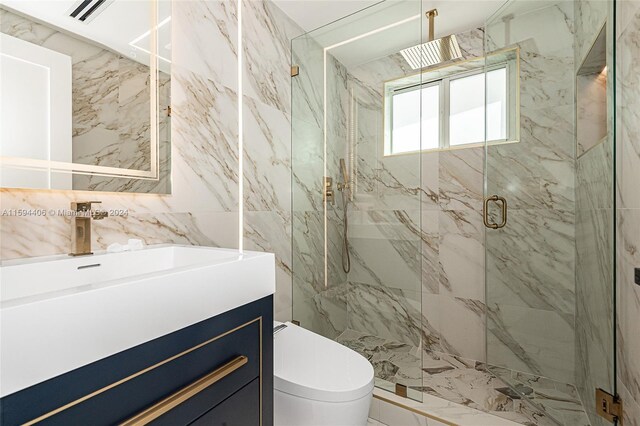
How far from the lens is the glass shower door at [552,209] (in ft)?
4.48

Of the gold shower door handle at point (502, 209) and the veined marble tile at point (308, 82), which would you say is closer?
the gold shower door handle at point (502, 209)

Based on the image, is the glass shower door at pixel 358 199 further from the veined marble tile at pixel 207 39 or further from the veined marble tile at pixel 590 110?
the veined marble tile at pixel 590 110

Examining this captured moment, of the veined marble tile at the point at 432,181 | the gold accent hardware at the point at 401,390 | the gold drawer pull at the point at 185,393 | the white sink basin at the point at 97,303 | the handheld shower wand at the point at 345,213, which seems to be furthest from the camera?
the veined marble tile at the point at 432,181

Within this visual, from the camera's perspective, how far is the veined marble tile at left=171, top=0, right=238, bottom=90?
141cm

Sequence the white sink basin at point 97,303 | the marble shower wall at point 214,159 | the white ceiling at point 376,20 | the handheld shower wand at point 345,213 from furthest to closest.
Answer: the handheld shower wand at point 345,213 → the white ceiling at point 376,20 → the marble shower wall at point 214,159 → the white sink basin at point 97,303

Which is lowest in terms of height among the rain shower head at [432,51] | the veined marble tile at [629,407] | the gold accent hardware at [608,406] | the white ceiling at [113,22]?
the gold accent hardware at [608,406]

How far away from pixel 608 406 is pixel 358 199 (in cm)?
143

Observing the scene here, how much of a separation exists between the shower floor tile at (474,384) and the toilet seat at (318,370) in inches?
22.5

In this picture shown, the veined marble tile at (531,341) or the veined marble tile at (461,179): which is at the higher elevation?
the veined marble tile at (461,179)

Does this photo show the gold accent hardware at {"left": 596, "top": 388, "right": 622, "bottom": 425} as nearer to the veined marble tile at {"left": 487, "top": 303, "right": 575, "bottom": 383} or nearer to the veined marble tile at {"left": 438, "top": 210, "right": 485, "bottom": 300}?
the veined marble tile at {"left": 487, "top": 303, "right": 575, "bottom": 383}

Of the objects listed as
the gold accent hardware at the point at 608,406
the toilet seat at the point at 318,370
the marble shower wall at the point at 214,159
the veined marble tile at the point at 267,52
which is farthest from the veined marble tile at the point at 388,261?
the veined marble tile at the point at 267,52

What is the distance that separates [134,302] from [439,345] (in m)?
2.25

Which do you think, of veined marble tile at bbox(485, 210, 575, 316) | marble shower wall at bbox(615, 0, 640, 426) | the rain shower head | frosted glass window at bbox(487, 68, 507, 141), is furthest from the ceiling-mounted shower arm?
veined marble tile at bbox(485, 210, 575, 316)

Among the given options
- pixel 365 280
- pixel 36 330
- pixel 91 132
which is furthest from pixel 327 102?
pixel 36 330
